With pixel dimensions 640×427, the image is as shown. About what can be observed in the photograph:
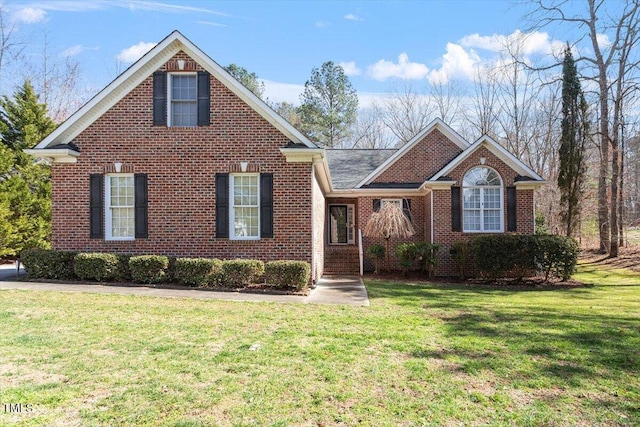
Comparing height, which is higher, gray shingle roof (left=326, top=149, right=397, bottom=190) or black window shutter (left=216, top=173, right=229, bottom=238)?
gray shingle roof (left=326, top=149, right=397, bottom=190)

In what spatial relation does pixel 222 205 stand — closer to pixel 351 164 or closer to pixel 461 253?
pixel 461 253

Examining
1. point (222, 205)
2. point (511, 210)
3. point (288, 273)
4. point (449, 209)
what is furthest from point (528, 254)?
point (222, 205)

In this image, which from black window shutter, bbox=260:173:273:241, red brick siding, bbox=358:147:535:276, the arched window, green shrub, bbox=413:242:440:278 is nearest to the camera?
black window shutter, bbox=260:173:273:241

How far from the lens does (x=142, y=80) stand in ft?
40.9

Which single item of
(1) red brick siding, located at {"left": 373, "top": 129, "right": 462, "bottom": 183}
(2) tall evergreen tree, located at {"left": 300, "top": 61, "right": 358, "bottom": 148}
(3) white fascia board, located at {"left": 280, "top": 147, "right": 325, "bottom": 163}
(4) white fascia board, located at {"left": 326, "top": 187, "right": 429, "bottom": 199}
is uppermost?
(2) tall evergreen tree, located at {"left": 300, "top": 61, "right": 358, "bottom": 148}

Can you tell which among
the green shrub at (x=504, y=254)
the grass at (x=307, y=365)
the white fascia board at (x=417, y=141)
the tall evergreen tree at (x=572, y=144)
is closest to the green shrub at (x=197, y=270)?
the grass at (x=307, y=365)

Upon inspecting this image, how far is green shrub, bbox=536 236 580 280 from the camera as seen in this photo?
46.1ft

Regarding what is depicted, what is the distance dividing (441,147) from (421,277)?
20.5ft

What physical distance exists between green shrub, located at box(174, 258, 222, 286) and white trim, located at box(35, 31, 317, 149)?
13.9 feet

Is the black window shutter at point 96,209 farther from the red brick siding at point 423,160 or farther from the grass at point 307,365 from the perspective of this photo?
the red brick siding at point 423,160

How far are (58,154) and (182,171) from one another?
3508 millimetres

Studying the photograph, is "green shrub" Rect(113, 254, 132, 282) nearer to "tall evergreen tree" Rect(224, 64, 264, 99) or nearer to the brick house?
the brick house

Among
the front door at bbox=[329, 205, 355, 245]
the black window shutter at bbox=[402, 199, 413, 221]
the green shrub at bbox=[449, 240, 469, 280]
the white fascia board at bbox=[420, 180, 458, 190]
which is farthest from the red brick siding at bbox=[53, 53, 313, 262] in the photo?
the front door at bbox=[329, 205, 355, 245]

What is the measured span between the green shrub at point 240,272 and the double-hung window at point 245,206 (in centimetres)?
146
